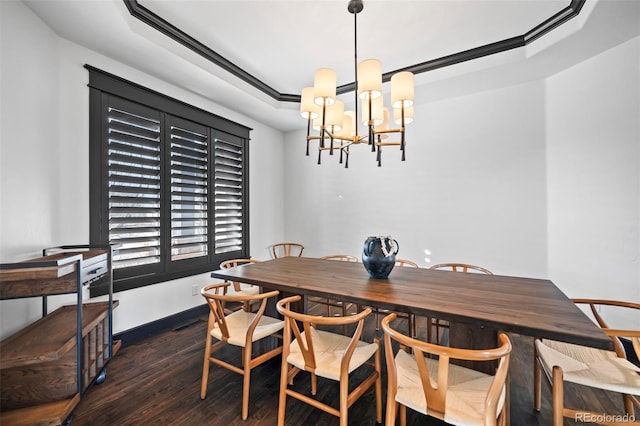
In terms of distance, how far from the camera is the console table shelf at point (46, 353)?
4.70 feet

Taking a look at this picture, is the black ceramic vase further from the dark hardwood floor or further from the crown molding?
the crown molding

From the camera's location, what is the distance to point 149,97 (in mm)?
2895

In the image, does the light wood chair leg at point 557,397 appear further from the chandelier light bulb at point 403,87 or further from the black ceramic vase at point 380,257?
the chandelier light bulb at point 403,87

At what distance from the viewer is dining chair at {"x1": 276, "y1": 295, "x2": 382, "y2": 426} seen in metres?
1.41

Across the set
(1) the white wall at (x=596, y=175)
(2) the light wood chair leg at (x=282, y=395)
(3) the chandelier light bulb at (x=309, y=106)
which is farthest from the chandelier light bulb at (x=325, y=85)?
(1) the white wall at (x=596, y=175)

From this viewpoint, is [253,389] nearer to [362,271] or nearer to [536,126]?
[362,271]

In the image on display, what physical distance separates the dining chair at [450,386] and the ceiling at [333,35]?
2.37 meters

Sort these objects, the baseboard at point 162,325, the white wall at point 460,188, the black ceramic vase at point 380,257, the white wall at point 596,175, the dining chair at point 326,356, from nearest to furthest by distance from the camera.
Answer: the dining chair at point 326,356 < the black ceramic vase at point 380,257 < the white wall at point 596,175 < the baseboard at point 162,325 < the white wall at point 460,188

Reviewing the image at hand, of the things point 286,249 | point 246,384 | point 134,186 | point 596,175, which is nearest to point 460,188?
point 596,175

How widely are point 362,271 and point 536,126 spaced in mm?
2555

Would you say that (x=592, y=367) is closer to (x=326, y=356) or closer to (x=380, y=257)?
(x=380, y=257)

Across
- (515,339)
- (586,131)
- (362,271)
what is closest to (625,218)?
(586,131)

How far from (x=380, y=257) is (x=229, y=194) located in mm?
2532

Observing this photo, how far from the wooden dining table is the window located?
1.17 metres
